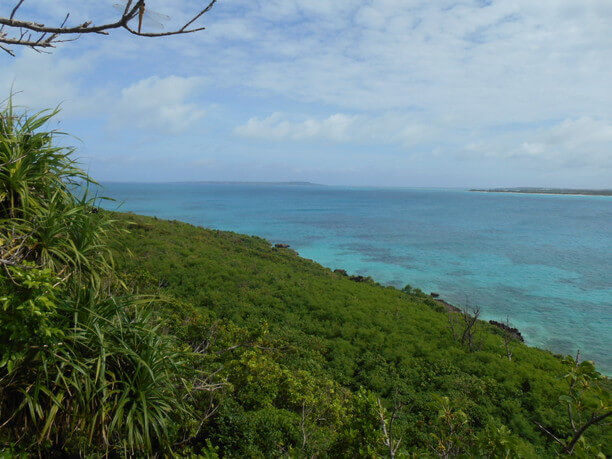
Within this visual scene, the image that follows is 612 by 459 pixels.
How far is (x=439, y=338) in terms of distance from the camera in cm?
1314

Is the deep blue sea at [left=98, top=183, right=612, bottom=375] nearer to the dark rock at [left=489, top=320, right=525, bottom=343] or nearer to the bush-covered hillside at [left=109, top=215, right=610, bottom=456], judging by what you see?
the dark rock at [left=489, top=320, right=525, bottom=343]

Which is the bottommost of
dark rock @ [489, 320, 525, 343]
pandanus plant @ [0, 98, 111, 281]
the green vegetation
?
dark rock @ [489, 320, 525, 343]

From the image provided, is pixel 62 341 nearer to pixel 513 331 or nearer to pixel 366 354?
pixel 366 354

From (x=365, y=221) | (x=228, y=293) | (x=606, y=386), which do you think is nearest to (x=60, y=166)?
(x=228, y=293)

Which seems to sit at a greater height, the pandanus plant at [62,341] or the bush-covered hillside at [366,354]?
the pandanus plant at [62,341]

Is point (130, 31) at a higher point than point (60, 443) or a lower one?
higher

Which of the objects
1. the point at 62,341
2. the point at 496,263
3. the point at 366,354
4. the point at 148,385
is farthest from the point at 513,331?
the point at 62,341

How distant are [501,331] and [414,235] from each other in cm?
3407

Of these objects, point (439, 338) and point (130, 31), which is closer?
point (130, 31)

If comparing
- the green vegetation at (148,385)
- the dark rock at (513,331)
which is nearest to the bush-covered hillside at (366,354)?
the green vegetation at (148,385)

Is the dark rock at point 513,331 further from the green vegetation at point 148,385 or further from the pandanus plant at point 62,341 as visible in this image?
the pandanus plant at point 62,341

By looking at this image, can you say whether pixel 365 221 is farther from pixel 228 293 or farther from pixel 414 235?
pixel 228 293

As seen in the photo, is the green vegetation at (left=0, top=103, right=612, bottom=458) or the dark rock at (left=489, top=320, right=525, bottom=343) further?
the dark rock at (left=489, top=320, right=525, bottom=343)

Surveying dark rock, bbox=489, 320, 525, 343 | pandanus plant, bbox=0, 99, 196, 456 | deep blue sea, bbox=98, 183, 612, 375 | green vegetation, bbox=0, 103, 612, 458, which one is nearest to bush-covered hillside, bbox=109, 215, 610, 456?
green vegetation, bbox=0, 103, 612, 458
